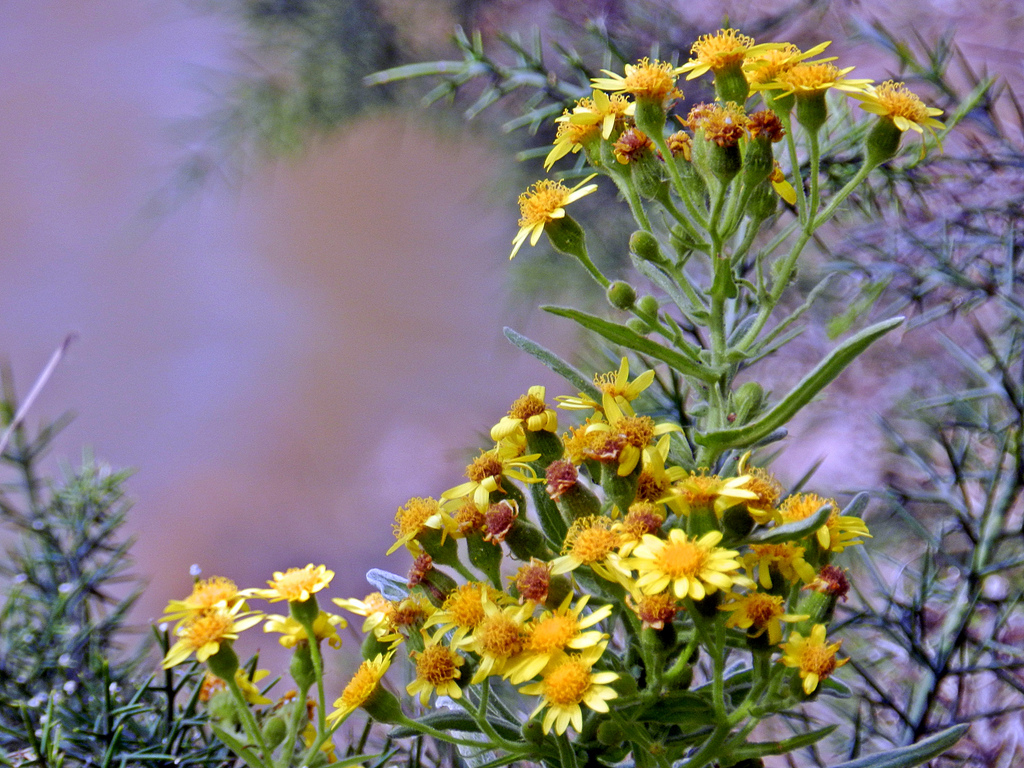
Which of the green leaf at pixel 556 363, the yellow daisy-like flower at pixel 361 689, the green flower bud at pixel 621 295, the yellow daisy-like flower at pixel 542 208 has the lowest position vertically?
the yellow daisy-like flower at pixel 361 689

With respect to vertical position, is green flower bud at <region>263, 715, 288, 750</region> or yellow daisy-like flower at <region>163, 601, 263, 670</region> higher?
yellow daisy-like flower at <region>163, 601, 263, 670</region>

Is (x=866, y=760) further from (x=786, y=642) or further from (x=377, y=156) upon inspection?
(x=377, y=156)

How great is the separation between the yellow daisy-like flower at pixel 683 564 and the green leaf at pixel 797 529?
2 cm

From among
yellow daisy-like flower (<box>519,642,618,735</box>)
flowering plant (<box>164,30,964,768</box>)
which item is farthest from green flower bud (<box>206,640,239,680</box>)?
yellow daisy-like flower (<box>519,642,618,735</box>)

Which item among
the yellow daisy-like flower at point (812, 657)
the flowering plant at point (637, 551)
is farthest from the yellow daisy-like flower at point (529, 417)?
the yellow daisy-like flower at point (812, 657)

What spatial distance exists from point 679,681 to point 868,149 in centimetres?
20

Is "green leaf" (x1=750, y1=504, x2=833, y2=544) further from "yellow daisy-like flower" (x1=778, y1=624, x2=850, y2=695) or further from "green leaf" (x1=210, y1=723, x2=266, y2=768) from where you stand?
"green leaf" (x1=210, y1=723, x2=266, y2=768)

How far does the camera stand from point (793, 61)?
0.93ft

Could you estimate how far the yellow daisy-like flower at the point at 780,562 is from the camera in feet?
0.86

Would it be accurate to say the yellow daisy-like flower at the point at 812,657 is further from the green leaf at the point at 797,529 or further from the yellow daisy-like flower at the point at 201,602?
the yellow daisy-like flower at the point at 201,602

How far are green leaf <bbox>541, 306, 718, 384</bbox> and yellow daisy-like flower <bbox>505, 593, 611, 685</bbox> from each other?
0.08 metres

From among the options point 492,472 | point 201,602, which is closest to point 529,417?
point 492,472

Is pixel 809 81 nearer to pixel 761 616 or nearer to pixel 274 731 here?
pixel 761 616

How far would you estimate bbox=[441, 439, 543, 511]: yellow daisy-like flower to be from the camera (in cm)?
28
